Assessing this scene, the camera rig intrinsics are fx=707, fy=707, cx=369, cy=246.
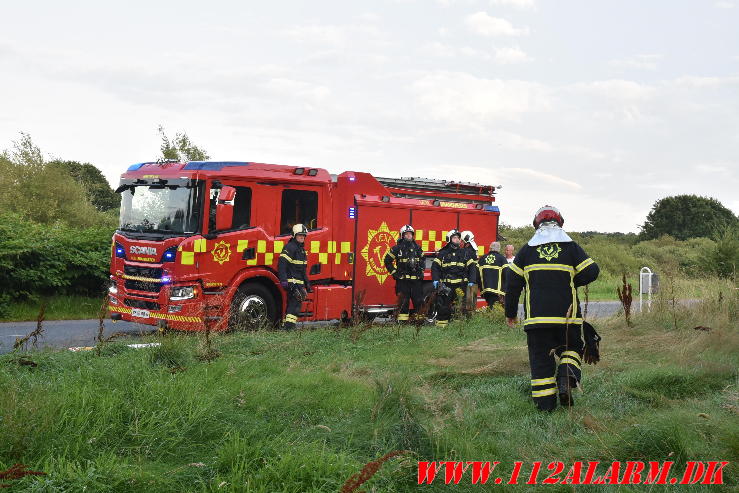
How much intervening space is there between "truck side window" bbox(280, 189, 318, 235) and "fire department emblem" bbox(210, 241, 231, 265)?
1082 mm

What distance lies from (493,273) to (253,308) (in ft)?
16.0

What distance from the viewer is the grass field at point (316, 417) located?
12.4 ft

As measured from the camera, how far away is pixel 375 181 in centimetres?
1293

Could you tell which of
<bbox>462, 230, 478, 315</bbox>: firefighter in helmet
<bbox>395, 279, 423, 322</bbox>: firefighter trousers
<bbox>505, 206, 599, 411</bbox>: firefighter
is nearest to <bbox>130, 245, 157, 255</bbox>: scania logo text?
<bbox>395, 279, 423, 322</bbox>: firefighter trousers

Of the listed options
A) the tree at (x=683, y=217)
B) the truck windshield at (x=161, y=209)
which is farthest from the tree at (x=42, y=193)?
the tree at (x=683, y=217)

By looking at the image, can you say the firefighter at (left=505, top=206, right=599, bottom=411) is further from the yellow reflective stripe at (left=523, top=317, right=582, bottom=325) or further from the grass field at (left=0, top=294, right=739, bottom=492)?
the grass field at (left=0, top=294, right=739, bottom=492)

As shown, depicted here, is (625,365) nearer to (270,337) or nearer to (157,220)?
(270,337)

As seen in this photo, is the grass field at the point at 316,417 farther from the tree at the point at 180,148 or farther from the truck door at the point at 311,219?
the tree at the point at 180,148

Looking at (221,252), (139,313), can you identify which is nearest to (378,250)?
(221,252)

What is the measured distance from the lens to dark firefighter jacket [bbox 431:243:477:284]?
13.0 metres

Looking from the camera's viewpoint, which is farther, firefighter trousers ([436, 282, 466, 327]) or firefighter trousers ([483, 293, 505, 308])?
firefighter trousers ([483, 293, 505, 308])

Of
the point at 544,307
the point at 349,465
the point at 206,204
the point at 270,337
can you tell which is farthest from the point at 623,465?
the point at 206,204

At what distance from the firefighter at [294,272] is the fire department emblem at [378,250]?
163 cm

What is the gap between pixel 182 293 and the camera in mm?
10516
